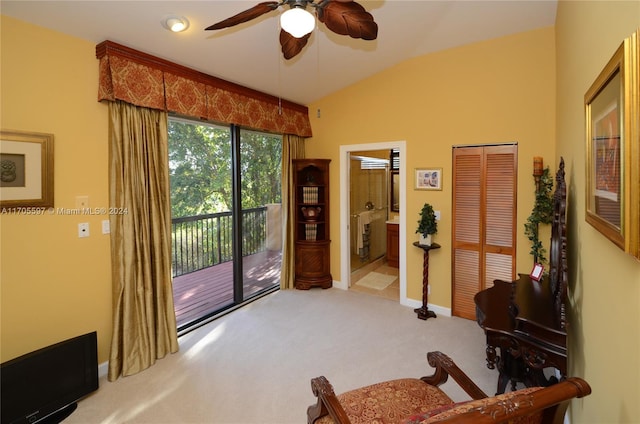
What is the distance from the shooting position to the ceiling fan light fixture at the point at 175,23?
7.67 feet

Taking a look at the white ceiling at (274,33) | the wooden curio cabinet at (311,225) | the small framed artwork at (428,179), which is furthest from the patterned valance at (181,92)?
the small framed artwork at (428,179)

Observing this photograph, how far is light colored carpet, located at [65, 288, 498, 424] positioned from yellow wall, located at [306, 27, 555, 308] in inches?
32.9

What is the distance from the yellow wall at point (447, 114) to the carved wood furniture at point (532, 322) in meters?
1.32

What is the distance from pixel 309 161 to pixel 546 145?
8.99 ft

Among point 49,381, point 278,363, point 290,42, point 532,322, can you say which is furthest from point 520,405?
point 49,381

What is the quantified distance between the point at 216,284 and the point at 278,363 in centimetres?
168

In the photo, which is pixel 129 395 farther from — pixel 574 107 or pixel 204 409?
pixel 574 107

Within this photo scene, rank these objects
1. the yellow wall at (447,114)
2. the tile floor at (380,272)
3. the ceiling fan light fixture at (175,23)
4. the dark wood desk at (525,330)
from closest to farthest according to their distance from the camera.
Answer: the dark wood desk at (525,330)
the ceiling fan light fixture at (175,23)
the yellow wall at (447,114)
the tile floor at (380,272)

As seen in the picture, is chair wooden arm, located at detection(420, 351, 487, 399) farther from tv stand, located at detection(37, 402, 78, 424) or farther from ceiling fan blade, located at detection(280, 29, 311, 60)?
tv stand, located at detection(37, 402, 78, 424)

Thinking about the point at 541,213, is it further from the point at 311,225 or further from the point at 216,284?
the point at 216,284

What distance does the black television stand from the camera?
1.96 m

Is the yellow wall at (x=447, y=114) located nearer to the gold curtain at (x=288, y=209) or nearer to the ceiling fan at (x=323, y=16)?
the gold curtain at (x=288, y=209)

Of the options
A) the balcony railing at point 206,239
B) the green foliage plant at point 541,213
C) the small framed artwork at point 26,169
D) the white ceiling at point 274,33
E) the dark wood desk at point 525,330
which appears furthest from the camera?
the balcony railing at point 206,239

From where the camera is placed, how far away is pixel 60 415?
215cm
